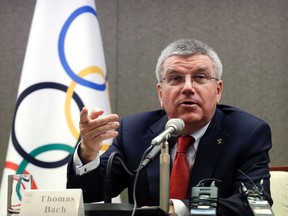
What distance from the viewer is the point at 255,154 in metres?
2.33

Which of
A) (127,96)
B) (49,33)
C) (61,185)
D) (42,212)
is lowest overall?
(61,185)

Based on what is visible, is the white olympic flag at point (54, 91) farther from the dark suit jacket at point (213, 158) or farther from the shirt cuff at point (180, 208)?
the shirt cuff at point (180, 208)

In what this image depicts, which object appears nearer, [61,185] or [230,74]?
[61,185]

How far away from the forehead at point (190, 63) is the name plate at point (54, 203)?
1.10m

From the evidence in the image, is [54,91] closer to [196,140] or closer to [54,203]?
[196,140]

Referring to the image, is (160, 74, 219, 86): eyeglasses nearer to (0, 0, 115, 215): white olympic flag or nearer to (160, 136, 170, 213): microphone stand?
(160, 136, 170, 213): microphone stand

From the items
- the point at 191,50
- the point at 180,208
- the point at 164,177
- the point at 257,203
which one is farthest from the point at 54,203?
the point at 191,50

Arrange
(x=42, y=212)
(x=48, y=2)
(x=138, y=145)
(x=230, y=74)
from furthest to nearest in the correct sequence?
(x=230, y=74) < (x=48, y=2) < (x=138, y=145) < (x=42, y=212)

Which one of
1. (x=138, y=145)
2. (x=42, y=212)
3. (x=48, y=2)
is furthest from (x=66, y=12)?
(x=42, y=212)

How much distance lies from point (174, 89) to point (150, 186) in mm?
473

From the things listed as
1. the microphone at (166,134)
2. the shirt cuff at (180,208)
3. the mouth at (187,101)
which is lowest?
the shirt cuff at (180,208)

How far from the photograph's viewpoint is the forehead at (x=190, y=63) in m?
2.41

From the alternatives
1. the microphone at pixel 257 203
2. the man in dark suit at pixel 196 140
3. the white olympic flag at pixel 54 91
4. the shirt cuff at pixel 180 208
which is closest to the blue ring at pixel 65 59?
the white olympic flag at pixel 54 91

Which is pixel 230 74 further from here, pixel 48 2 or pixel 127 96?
pixel 48 2
